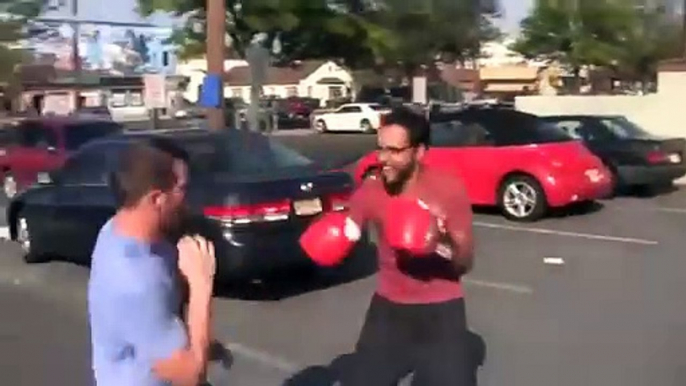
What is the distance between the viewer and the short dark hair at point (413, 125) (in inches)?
199

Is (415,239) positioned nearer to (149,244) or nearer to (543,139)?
(149,244)

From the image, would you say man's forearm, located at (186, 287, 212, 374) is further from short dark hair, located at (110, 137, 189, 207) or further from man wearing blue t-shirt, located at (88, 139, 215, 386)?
short dark hair, located at (110, 137, 189, 207)

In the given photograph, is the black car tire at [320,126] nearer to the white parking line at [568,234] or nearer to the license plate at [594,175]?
the license plate at [594,175]

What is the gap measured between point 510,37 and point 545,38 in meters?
8.99

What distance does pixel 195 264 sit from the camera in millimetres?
3451

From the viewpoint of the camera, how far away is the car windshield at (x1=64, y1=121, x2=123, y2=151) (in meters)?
20.6

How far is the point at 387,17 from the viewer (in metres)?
45.7

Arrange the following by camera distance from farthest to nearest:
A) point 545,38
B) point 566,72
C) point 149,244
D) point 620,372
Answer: point 566,72, point 545,38, point 620,372, point 149,244

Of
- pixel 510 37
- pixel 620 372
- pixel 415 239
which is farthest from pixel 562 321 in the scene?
pixel 510 37

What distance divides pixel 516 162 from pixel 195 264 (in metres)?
13.6

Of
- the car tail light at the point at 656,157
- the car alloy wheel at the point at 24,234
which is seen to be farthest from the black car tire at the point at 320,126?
the car alloy wheel at the point at 24,234

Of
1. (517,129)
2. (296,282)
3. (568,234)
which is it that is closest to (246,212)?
(296,282)

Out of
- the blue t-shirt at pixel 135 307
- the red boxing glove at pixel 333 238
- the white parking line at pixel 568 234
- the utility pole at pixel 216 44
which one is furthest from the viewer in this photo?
the utility pole at pixel 216 44

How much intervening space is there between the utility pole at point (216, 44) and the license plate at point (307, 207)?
377 inches
